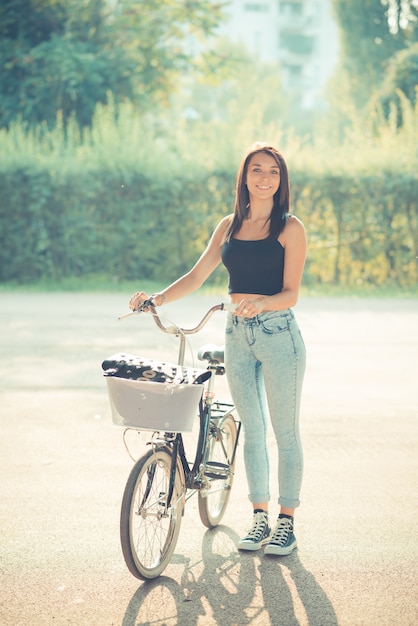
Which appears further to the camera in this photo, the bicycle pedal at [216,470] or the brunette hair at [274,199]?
the bicycle pedal at [216,470]

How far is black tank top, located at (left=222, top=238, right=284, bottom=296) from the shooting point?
4.57m

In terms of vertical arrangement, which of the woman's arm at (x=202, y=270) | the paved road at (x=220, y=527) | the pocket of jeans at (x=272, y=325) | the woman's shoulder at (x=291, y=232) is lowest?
the paved road at (x=220, y=527)

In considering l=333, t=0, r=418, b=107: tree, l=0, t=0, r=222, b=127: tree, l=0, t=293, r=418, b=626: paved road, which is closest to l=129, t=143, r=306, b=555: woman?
l=0, t=293, r=418, b=626: paved road

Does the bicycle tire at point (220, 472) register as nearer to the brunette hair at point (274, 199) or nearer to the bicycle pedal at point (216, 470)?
the bicycle pedal at point (216, 470)

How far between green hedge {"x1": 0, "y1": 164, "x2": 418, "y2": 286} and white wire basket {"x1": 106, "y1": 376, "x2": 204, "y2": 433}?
1340cm

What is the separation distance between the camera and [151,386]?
4.04 m

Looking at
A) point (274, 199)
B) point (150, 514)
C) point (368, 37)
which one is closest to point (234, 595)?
point (150, 514)

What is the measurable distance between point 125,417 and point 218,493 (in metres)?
1.35

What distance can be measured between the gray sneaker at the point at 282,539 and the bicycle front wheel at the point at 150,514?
53 centimetres

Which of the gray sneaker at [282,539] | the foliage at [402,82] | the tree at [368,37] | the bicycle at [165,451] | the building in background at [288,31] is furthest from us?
the building in background at [288,31]

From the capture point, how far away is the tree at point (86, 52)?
24.4 metres

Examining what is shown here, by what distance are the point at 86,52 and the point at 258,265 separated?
2183cm

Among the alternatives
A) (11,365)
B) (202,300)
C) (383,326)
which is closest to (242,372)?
(11,365)


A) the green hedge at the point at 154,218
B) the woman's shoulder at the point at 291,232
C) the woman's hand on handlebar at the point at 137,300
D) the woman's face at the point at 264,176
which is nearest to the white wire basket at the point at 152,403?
the woman's hand on handlebar at the point at 137,300
